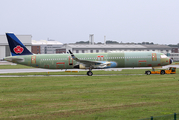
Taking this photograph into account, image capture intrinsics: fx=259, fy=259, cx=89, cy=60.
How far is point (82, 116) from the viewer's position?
52.1 feet

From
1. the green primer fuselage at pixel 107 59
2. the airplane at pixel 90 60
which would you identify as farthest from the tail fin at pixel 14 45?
the green primer fuselage at pixel 107 59

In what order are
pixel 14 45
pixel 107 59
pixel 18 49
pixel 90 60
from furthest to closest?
pixel 18 49 < pixel 14 45 < pixel 90 60 < pixel 107 59

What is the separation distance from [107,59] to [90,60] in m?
3.17

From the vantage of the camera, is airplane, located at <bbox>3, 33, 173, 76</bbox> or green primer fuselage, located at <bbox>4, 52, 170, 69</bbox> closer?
airplane, located at <bbox>3, 33, 173, 76</bbox>

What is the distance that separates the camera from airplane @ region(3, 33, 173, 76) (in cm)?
4762

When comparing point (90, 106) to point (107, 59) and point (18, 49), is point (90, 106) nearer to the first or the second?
point (107, 59)

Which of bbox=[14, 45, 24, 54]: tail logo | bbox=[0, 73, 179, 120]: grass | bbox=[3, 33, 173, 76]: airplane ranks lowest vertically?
bbox=[0, 73, 179, 120]: grass

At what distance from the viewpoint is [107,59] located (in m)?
48.0

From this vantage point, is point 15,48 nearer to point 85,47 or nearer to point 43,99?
point 43,99

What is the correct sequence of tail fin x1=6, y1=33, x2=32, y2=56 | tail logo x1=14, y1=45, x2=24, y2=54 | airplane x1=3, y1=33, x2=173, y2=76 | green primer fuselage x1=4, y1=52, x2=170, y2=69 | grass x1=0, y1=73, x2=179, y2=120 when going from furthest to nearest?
1. tail logo x1=14, y1=45, x2=24, y2=54
2. tail fin x1=6, y1=33, x2=32, y2=56
3. green primer fuselage x1=4, y1=52, x2=170, y2=69
4. airplane x1=3, y1=33, x2=173, y2=76
5. grass x1=0, y1=73, x2=179, y2=120

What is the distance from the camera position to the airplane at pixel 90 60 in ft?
156

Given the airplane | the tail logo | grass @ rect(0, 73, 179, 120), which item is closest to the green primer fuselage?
the airplane

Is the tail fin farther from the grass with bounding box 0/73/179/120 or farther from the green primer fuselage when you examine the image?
the grass with bounding box 0/73/179/120

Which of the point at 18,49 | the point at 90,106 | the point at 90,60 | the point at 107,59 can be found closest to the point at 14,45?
the point at 18,49
